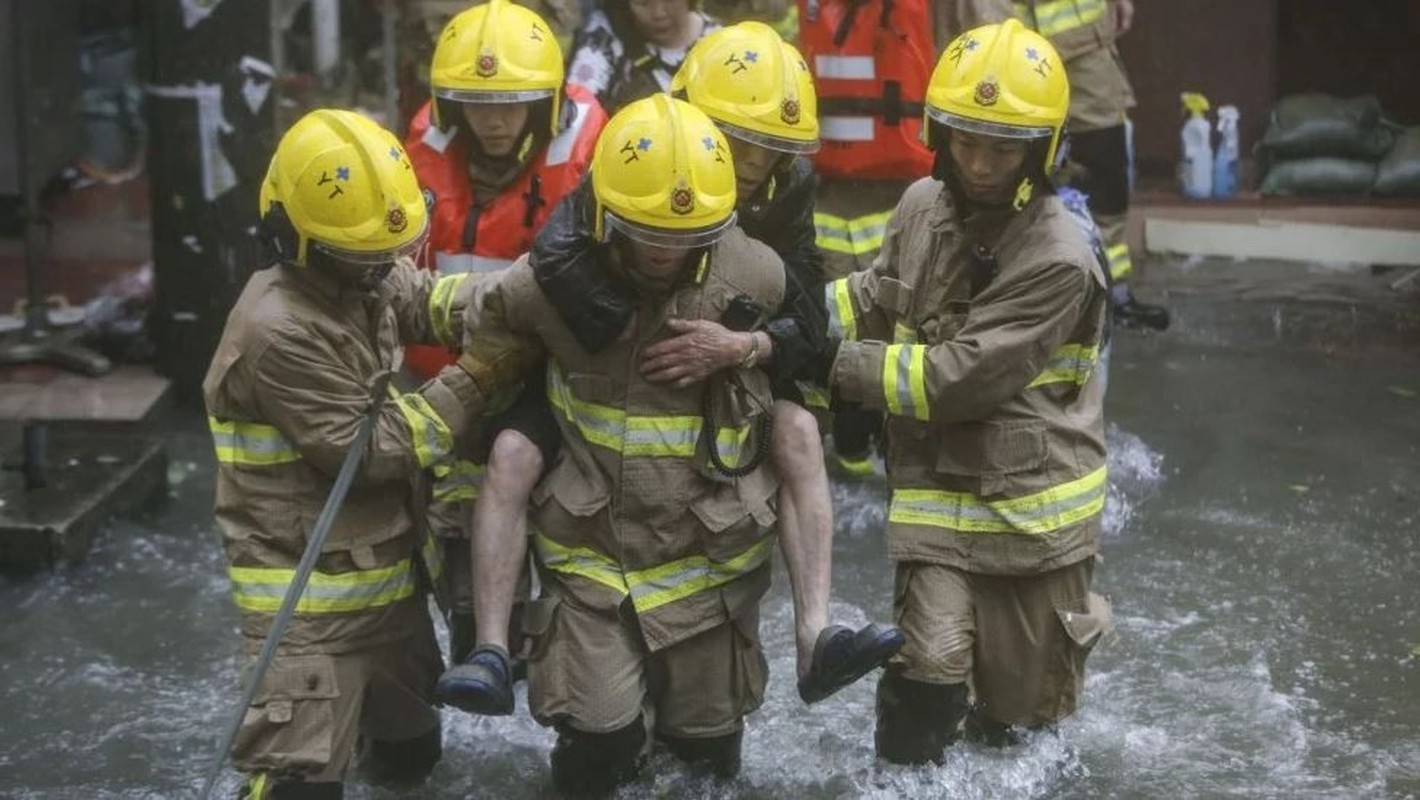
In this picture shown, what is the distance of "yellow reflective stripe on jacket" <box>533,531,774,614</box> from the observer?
5051 millimetres

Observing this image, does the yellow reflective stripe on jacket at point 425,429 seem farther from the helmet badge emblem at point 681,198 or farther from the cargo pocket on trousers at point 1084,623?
the cargo pocket on trousers at point 1084,623

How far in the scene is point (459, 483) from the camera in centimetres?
550

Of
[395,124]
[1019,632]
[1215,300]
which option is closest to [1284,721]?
[1019,632]

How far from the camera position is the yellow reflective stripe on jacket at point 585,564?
5.05 meters

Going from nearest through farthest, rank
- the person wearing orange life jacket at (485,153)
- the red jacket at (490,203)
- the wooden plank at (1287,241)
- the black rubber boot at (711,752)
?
1. the black rubber boot at (711,752)
2. the person wearing orange life jacket at (485,153)
3. the red jacket at (490,203)
4. the wooden plank at (1287,241)

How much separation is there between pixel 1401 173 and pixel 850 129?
17.1 ft

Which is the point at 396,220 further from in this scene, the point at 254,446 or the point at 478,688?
the point at 478,688

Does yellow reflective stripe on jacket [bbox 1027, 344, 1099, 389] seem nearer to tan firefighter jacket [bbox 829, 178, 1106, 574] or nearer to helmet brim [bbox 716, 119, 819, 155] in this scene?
tan firefighter jacket [bbox 829, 178, 1106, 574]

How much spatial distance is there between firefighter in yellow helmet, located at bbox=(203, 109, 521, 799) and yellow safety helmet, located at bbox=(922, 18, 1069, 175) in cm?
119

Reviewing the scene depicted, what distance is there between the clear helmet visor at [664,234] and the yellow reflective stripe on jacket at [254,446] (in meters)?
0.85

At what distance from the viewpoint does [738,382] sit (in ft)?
16.5

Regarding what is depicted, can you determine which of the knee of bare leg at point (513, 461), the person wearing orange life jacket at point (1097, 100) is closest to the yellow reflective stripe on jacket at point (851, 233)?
the person wearing orange life jacket at point (1097, 100)

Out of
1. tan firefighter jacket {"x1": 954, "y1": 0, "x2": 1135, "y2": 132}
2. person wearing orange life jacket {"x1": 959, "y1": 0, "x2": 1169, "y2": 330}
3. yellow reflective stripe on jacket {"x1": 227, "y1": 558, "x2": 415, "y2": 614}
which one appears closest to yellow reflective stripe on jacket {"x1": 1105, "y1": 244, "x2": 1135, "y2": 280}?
person wearing orange life jacket {"x1": 959, "y1": 0, "x2": 1169, "y2": 330}

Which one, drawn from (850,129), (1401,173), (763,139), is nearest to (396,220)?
(763,139)
